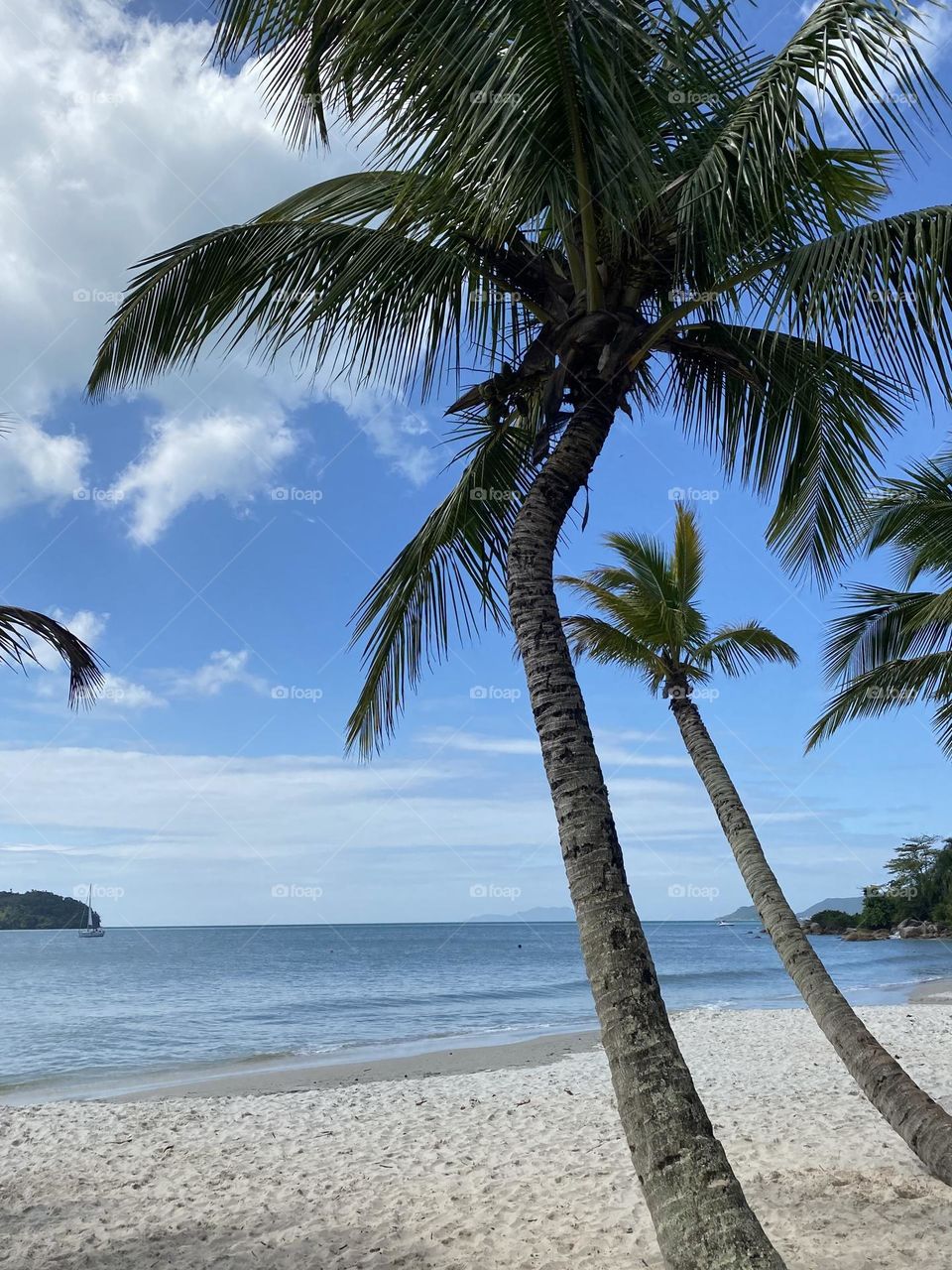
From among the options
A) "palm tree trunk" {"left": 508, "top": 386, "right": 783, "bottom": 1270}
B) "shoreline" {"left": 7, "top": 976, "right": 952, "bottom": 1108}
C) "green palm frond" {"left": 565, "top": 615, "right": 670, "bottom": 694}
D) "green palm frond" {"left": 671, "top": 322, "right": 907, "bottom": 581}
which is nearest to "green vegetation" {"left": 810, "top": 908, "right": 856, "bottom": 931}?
"shoreline" {"left": 7, "top": 976, "right": 952, "bottom": 1108}

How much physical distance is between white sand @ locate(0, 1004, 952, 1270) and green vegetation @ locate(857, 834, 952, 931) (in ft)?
179

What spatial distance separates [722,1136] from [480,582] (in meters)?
4.95

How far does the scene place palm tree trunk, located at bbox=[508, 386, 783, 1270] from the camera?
278cm

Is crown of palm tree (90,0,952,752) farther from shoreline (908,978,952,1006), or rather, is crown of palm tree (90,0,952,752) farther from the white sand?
shoreline (908,978,952,1006)

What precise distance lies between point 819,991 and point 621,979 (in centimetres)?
363

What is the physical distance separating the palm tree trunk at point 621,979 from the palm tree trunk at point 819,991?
2.51 meters

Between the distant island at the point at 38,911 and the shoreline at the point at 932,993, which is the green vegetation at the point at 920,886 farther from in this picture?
the distant island at the point at 38,911

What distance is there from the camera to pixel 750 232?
456 centimetres

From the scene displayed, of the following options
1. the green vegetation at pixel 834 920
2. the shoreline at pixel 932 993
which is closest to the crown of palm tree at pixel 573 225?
the shoreline at pixel 932 993

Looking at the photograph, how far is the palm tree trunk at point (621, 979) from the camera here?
2779 mm

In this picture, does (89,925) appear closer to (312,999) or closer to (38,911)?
(38,911)

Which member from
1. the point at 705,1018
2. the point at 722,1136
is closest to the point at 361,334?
the point at 722,1136

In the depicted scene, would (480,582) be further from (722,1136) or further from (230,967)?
(230,967)

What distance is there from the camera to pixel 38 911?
10300 centimetres
